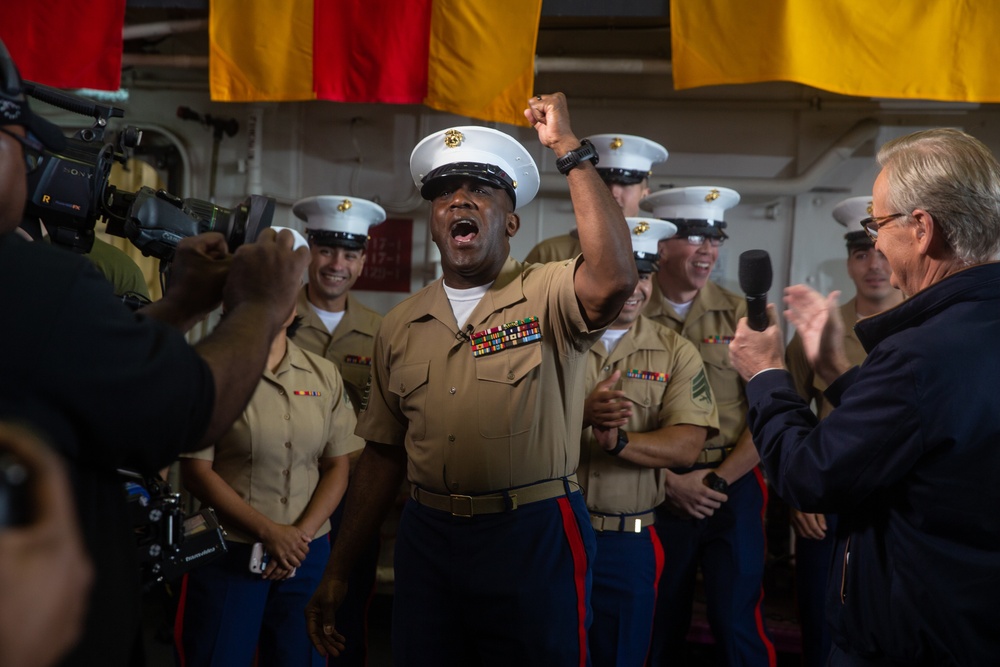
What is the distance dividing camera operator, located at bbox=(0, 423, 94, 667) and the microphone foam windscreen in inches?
54.1

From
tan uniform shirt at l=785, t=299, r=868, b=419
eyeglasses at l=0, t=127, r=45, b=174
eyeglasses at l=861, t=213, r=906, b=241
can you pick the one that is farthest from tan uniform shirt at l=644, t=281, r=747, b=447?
eyeglasses at l=0, t=127, r=45, b=174

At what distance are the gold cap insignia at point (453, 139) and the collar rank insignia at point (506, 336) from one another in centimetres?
55

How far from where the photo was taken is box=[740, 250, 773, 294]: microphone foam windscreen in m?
1.79

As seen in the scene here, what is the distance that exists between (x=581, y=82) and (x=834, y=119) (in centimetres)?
145

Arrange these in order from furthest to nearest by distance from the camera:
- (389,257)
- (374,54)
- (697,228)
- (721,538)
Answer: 1. (389,257)
2. (374,54)
3. (697,228)
4. (721,538)

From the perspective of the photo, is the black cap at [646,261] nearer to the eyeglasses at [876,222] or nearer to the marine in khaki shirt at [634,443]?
the marine in khaki shirt at [634,443]

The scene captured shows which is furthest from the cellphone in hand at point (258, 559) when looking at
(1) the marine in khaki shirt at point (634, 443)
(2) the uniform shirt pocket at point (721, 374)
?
(2) the uniform shirt pocket at point (721, 374)

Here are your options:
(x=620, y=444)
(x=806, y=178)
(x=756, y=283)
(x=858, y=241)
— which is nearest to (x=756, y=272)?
(x=756, y=283)

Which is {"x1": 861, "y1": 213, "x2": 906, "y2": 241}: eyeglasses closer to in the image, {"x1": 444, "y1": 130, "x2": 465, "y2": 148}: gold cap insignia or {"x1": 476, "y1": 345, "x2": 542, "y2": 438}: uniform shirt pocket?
{"x1": 476, "y1": 345, "x2": 542, "y2": 438}: uniform shirt pocket

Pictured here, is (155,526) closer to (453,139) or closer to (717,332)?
(453,139)

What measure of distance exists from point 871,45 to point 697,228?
3.70 feet

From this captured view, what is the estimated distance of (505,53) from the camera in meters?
3.93

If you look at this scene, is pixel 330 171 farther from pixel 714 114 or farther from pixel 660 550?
pixel 660 550

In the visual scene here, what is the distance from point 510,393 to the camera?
2102mm
